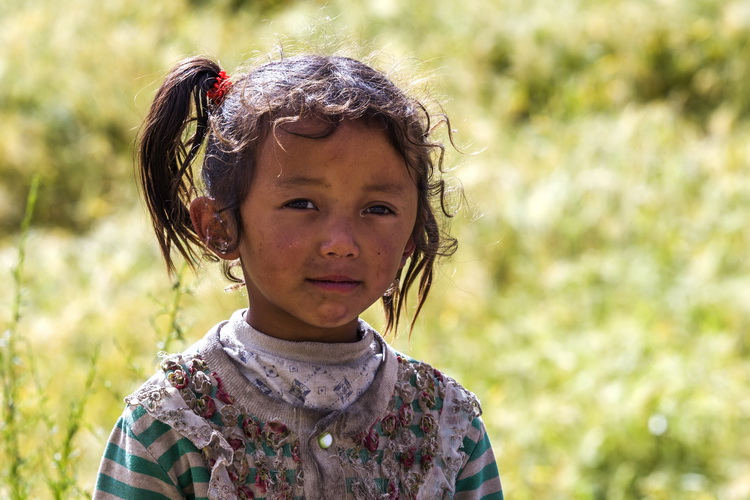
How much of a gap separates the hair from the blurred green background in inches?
9.5

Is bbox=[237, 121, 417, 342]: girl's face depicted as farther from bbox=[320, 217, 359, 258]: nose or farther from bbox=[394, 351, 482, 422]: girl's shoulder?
bbox=[394, 351, 482, 422]: girl's shoulder

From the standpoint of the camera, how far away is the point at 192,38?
27.2 feet

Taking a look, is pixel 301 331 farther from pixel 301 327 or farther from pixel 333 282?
pixel 333 282

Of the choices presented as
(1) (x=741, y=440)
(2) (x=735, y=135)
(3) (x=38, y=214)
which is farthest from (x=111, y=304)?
(2) (x=735, y=135)

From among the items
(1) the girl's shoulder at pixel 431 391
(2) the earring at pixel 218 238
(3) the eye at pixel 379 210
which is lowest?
(1) the girl's shoulder at pixel 431 391

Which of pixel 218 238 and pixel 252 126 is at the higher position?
pixel 252 126

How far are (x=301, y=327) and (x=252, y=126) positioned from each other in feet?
1.11

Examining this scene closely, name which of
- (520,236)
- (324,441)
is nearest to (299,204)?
(324,441)

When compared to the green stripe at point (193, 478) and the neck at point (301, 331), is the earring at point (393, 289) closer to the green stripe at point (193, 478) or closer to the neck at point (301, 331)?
the neck at point (301, 331)

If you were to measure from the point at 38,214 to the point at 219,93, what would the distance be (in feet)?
18.5

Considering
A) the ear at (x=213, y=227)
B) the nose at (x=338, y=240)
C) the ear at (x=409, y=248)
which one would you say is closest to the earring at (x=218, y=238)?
the ear at (x=213, y=227)

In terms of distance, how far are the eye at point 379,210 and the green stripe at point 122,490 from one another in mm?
544

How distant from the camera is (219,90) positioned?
1825mm

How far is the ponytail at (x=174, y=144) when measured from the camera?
1841 mm
